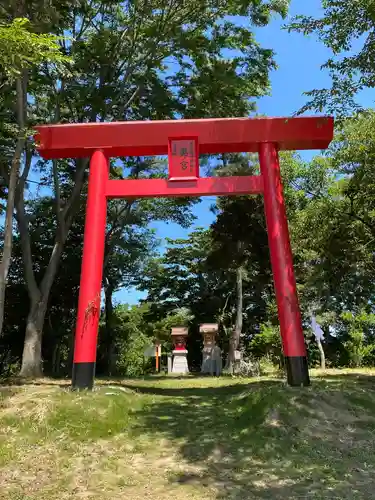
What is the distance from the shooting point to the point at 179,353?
15930 millimetres

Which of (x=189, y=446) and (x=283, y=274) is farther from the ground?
(x=283, y=274)

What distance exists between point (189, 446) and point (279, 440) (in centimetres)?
92

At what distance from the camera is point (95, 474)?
3.67 metres

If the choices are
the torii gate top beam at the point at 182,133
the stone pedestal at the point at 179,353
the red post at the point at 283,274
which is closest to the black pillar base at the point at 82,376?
the red post at the point at 283,274

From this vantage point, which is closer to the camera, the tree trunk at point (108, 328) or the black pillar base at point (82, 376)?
the black pillar base at point (82, 376)

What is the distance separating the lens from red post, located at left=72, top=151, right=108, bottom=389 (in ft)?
19.9

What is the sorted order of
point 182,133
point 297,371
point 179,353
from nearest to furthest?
point 297,371 → point 182,133 → point 179,353

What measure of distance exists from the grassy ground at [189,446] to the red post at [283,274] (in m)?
0.45

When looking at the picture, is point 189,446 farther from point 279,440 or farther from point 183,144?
point 183,144

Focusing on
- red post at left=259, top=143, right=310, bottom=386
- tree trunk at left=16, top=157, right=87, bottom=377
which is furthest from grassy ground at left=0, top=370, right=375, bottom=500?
tree trunk at left=16, top=157, right=87, bottom=377

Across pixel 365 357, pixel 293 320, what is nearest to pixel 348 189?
pixel 293 320

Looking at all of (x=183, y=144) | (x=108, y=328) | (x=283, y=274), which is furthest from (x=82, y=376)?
(x=108, y=328)

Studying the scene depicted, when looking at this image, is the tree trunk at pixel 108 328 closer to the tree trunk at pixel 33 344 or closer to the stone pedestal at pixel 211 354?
the stone pedestal at pixel 211 354

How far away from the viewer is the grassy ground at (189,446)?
3.37m
